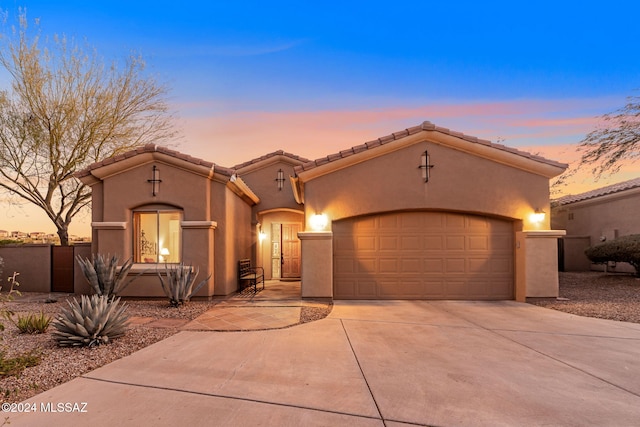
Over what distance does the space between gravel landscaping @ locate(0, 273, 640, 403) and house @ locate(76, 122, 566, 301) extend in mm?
1033

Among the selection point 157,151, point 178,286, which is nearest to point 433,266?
point 178,286

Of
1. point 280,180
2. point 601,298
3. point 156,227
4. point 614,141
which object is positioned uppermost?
point 614,141

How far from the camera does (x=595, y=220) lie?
16.6m

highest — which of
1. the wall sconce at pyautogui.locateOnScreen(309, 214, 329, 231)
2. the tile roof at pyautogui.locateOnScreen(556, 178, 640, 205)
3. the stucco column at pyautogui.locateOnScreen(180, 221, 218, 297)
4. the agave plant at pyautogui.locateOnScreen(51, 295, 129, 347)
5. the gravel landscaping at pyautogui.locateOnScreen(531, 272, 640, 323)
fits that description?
the tile roof at pyautogui.locateOnScreen(556, 178, 640, 205)

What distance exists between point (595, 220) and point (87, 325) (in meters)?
20.4

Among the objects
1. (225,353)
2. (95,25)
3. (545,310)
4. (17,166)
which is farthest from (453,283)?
(17,166)

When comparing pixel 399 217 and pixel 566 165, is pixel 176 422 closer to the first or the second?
pixel 399 217

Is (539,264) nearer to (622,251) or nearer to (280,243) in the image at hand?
(622,251)

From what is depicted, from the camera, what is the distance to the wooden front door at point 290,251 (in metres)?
15.0

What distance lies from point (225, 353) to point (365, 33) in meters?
11.4

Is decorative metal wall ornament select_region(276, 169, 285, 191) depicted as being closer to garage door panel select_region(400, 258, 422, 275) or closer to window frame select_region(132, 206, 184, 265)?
window frame select_region(132, 206, 184, 265)

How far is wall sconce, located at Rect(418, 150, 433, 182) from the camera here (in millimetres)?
9562

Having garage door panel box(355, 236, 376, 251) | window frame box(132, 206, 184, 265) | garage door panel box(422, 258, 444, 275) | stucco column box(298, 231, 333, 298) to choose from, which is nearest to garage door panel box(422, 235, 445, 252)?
garage door panel box(422, 258, 444, 275)

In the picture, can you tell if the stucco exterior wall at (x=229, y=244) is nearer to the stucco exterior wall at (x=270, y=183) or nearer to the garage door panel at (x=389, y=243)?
the stucco exterior wall at (x=270, y=183)
